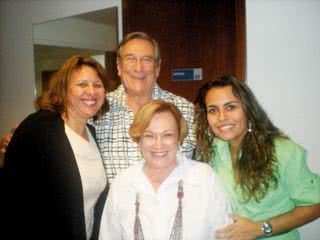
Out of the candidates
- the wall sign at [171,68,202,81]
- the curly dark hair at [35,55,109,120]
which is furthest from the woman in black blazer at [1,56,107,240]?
the wall sign at [171,68,202,81]

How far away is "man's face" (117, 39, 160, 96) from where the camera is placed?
1.86 metres

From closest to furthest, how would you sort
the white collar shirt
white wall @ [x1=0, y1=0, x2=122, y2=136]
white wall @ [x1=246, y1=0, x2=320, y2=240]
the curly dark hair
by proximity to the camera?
the curly dark hair → the white collar shirt → white wall @ [x1=246, y1=0, x2=320, y2=240] → white wall @ [x1=0, y1=0, x2=122, y2=136]

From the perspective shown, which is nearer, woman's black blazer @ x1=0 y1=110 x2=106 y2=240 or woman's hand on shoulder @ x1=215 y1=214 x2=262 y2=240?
woman's hand on shoulder @ x1=215 y1=214 x2=262 y2=240

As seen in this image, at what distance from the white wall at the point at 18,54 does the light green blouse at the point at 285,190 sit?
2.92 m

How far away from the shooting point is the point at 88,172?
170 centimetres

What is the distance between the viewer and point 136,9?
9.15 ft

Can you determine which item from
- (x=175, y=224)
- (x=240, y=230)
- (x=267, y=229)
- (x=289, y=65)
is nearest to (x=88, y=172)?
(x=175, y=224)

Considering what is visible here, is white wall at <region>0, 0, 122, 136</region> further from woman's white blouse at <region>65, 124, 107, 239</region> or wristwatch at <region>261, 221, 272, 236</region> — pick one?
wristwatch at <region>261, 221, 272, 236</region>

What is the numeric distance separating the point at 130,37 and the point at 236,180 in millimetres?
1023

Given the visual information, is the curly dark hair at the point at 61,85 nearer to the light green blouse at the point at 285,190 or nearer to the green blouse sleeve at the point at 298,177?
the light green blouse at the point at 285,190

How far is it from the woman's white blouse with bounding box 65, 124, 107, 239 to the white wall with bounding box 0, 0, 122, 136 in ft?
7.49

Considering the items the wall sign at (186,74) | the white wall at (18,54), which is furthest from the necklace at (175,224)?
the white wall at (18,54)

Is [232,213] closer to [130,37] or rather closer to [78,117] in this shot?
[78,117]

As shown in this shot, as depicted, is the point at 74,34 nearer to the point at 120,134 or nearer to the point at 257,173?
the point at 120,134
